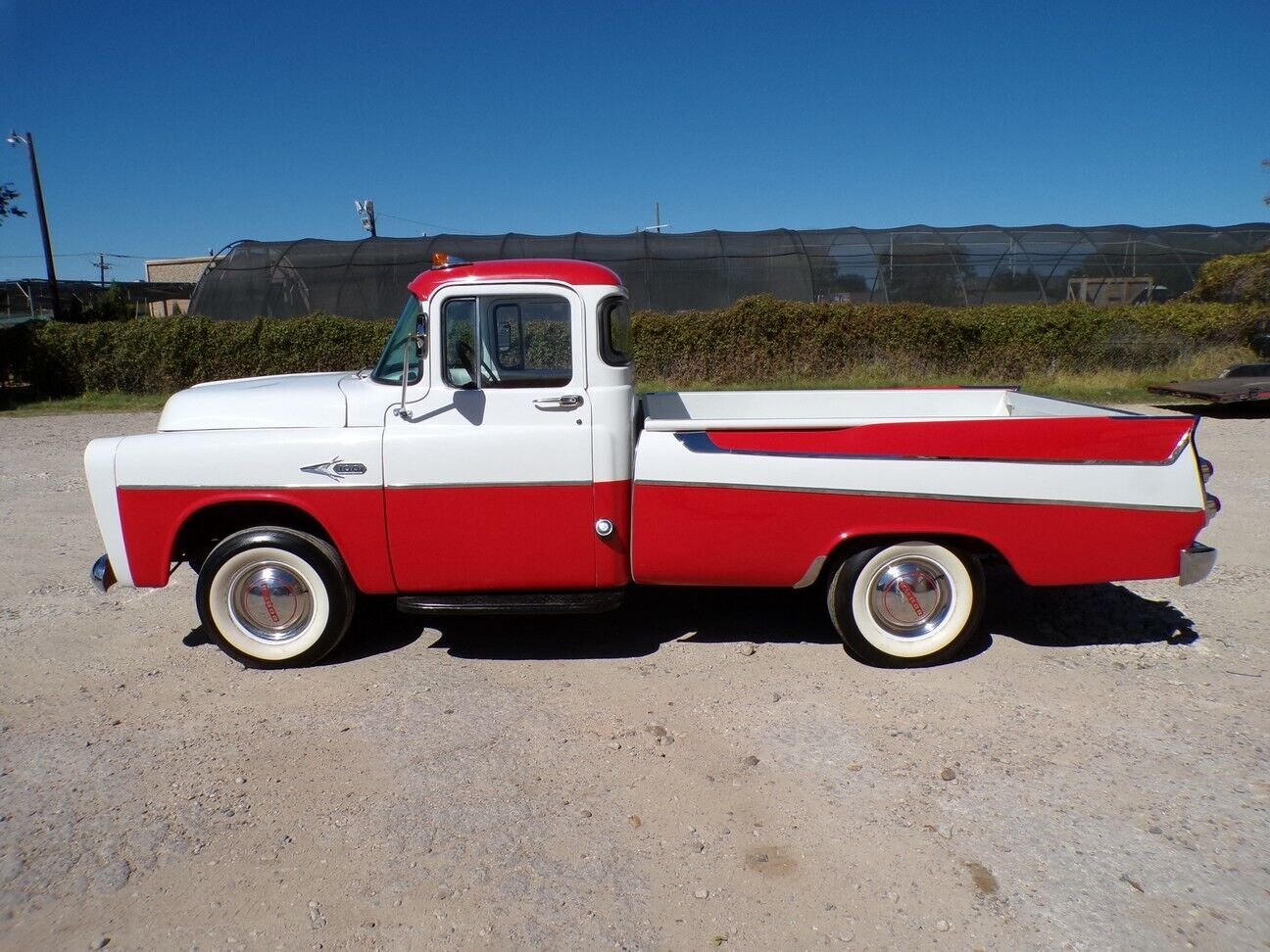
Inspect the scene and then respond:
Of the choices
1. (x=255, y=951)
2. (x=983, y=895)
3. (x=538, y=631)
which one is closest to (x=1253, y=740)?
(x=983, y=895)

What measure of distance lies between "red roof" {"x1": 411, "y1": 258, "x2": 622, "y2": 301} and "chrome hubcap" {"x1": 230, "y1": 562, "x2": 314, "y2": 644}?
5.12ft

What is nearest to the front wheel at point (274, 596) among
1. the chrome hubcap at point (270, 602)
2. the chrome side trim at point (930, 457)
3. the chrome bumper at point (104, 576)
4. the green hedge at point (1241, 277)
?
the chrome hubcap at point (270, 602)

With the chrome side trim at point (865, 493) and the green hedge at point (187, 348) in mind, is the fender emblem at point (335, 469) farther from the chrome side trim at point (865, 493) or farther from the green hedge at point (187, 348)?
the green hedge at point (187, 348)

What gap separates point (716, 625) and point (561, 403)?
1.69m

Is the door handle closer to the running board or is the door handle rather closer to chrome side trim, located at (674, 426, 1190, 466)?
chrome side trim, located at (674, 426, 1190, 466)

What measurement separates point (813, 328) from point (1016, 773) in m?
13.8

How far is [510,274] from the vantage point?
430cm

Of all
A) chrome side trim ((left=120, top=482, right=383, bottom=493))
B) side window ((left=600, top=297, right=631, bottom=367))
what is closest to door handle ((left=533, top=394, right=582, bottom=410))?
side window ((left=600, top=297, right=631, bottom=367))

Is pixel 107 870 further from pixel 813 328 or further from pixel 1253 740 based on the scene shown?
pixel 813 328

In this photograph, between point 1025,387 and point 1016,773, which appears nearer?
point 1016,773

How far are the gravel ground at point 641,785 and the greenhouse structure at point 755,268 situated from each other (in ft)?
50.0

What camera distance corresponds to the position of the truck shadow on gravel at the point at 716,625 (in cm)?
478

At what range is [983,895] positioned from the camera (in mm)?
2775

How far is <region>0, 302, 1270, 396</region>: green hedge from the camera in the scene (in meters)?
16.5
